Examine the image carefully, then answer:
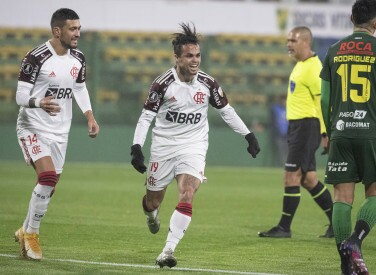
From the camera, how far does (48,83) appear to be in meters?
8.89

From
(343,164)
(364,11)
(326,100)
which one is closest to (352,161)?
(343,164)

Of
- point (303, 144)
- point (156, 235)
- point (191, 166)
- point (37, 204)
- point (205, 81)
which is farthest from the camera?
point (303, 144)

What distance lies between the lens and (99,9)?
26609 millimetres

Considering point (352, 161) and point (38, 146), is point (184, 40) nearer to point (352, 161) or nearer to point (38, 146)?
point (38, 146)

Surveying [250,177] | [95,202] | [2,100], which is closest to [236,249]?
[95,202]

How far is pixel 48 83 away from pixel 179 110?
131 centimetres

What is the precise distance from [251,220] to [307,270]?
15.8 ft

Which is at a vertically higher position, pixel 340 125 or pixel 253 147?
pixel 340 125

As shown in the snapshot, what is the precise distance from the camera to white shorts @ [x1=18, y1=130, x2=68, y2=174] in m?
8.78

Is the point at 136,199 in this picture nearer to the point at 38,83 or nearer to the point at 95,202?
the point at 95,202

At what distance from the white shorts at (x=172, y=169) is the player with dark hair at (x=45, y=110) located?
0.75 m

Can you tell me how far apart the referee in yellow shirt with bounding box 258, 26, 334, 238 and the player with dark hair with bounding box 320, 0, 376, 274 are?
12.3 ft

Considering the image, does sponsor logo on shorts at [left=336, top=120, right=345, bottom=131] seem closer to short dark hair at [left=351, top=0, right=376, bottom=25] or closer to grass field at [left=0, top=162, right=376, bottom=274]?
short dark hair at [left=351, top=0, right=376, bottom=25]

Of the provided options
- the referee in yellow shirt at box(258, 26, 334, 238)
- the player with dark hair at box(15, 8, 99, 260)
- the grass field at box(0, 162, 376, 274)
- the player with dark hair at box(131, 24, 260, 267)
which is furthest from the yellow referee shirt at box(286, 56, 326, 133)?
the player with dark hair at box(15, 8, 99, 260)
